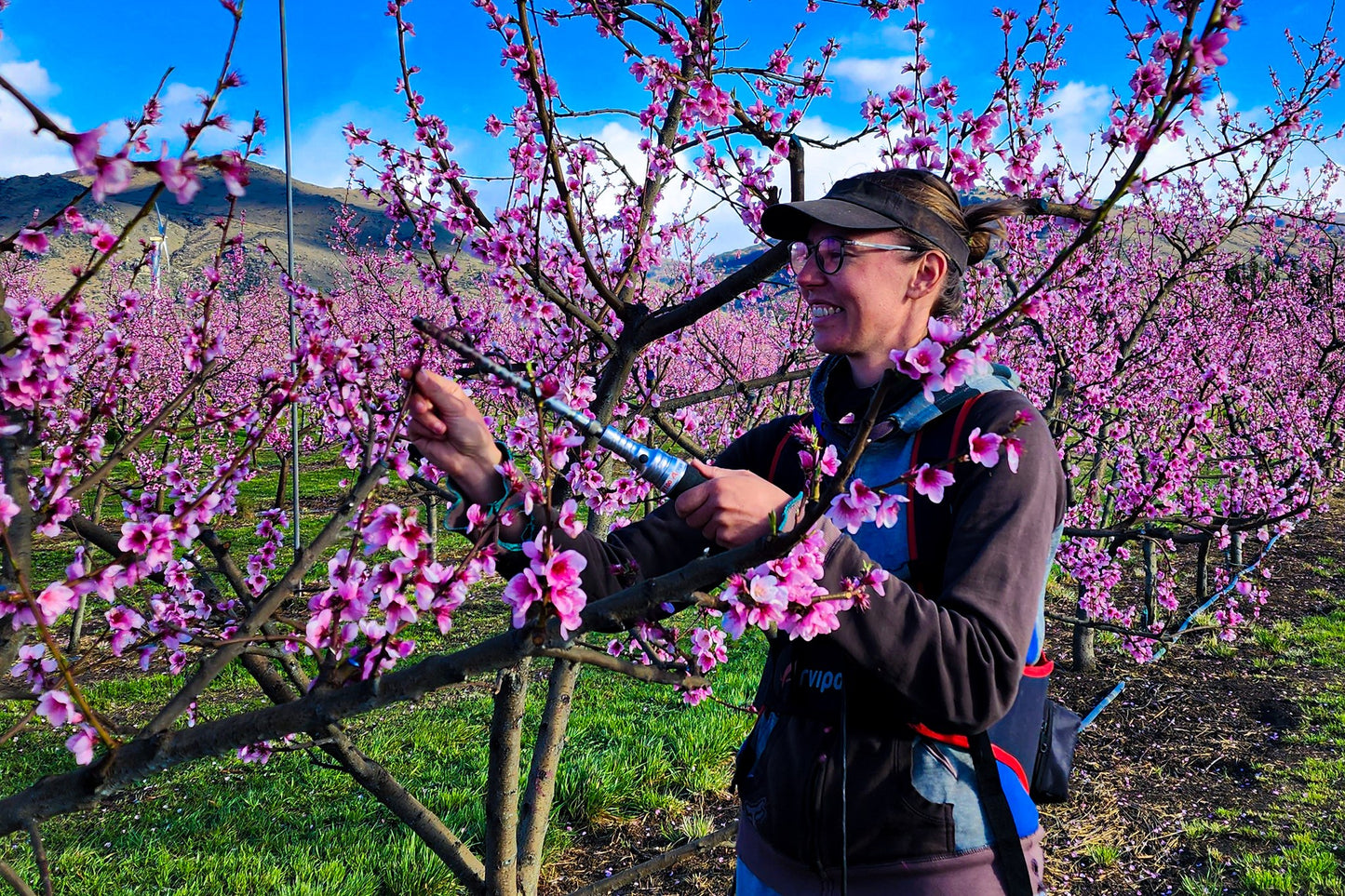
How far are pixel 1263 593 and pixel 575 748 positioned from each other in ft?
22.6

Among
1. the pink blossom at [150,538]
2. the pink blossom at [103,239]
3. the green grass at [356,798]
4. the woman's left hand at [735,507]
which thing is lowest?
the green grass at [356,798]

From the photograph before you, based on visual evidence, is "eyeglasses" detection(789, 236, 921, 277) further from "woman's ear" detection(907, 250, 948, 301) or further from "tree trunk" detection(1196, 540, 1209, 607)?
"tree trunk" detection(1196, 540, 1209, 607)

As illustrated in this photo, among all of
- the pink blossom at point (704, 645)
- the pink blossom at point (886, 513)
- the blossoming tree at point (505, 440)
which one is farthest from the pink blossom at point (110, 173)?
the pink blossom at point (704, 645)

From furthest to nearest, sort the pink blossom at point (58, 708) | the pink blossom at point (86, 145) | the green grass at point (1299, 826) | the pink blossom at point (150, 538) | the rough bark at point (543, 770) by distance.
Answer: the green grass at point (1299, 826) → the rough bark at point (543, 770) → the pink blossom at point (150, 538) → the pink blossom at point (58, 708) → the pink blossom at point (86, 145)

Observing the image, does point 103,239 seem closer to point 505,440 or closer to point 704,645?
point 505,440

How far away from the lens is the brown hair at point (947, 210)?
1.80m

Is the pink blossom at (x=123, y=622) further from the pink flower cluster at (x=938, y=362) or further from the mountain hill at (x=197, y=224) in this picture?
the mountain hill at (x=197, y=224)

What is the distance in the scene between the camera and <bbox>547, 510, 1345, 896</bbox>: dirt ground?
14.4 ft

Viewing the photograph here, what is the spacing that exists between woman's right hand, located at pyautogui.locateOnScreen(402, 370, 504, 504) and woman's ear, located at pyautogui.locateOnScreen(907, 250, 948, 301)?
0.98 m

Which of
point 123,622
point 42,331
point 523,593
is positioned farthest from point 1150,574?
point 42,331

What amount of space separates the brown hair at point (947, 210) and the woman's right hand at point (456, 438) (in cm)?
101

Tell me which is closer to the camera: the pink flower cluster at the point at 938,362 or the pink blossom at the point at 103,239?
the pink flower cluster at the point at 938,362

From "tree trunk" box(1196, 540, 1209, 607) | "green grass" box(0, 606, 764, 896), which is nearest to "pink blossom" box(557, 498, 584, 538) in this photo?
"green grass" box(0, 606, 764, 896)

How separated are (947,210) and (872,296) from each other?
0.28m
